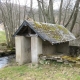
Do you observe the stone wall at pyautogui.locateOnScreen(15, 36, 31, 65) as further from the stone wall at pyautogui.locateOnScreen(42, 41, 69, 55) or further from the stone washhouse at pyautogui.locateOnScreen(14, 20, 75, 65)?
the stone wall at pyautogui.locateOnScreen(42, 41, 69, 55)

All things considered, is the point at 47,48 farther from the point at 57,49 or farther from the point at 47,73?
the point at 47,73

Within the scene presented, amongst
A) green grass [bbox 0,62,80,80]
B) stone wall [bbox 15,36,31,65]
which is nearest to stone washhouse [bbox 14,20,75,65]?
stone wall [bbox 15,36,31,65]

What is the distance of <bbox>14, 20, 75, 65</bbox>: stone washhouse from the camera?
32.5ft

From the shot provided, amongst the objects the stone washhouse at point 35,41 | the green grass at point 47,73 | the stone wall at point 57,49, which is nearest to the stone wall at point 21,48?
the stone washhouse at point 35,41

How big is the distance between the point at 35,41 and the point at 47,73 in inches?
104

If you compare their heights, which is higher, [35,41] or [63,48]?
[35,41]

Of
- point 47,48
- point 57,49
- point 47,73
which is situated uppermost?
point 47,48

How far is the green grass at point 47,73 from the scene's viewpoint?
7474mm

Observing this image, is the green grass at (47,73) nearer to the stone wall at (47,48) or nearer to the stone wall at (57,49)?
the stone wall at (47,48)

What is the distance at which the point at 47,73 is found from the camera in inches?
321

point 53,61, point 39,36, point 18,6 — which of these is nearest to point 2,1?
point 18,6

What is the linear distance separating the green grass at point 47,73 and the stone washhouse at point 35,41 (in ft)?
4.04

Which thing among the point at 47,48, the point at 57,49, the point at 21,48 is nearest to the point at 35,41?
the point at 21,48

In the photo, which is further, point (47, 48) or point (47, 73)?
point (47, 48)
